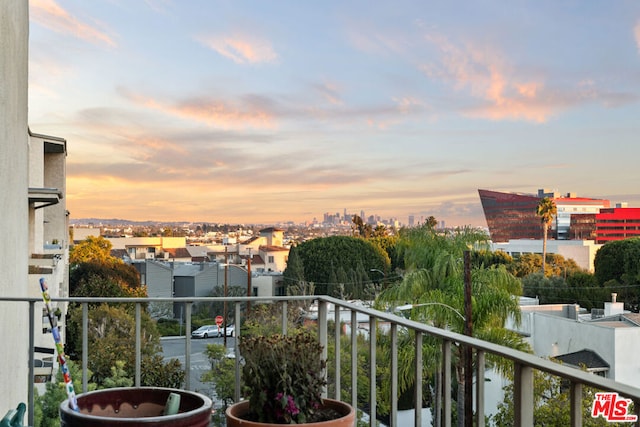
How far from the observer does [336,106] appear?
42469mm

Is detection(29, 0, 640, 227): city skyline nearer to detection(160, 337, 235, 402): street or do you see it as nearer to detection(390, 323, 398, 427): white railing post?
detection(160, 337, 235, 402): street

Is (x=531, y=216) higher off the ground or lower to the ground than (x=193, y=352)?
higher

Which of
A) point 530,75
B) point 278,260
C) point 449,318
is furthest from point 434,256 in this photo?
point 278,260

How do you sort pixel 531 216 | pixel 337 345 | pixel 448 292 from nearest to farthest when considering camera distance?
1. pixel 337 345
2. pixel 448 292
3. pixel 531 216

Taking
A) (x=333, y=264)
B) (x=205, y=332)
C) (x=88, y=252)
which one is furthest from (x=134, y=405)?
(x=333, y=264)

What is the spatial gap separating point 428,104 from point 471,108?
4021mm

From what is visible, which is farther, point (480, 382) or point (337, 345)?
point (337, 345)

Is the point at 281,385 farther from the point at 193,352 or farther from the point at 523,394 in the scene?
the point at 193,352

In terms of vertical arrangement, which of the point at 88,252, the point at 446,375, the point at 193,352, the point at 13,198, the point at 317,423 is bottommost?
the point at 193,352

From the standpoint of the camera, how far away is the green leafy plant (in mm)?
1808

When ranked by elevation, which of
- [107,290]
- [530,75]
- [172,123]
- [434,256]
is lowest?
[107,290]

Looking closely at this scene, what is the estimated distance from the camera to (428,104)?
42.0 metres

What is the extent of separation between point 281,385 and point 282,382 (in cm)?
1

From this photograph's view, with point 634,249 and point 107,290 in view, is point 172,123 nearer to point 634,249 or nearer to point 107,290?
point 107,290
